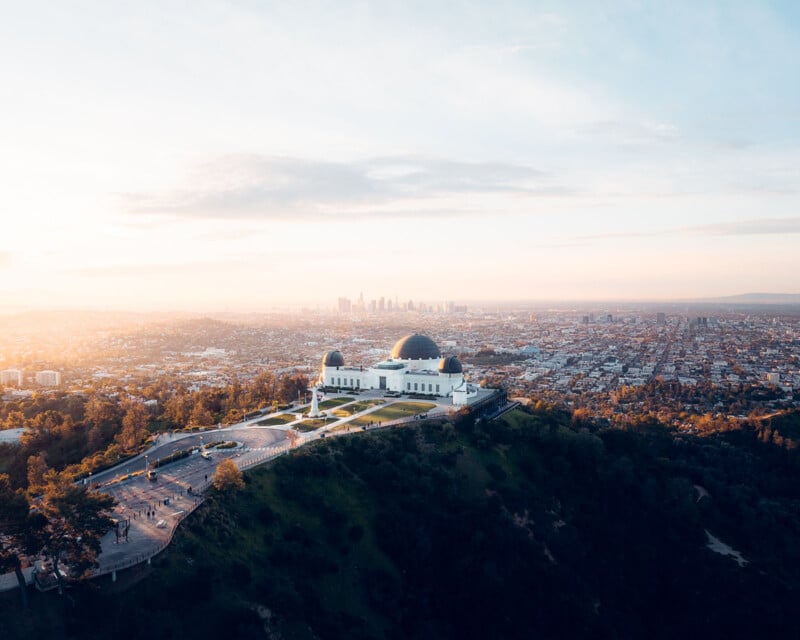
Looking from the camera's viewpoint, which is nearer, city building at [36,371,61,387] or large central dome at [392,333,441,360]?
large central dome at [392,333,441,360]

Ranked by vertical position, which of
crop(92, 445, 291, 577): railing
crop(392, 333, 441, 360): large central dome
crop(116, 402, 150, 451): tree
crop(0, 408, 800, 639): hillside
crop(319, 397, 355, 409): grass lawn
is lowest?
crop(0, 408, 800, 639): hillside

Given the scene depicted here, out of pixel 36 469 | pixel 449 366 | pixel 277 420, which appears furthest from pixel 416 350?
pixel 36 469

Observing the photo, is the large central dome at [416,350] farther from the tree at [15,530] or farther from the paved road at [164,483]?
the tree at [15,530]

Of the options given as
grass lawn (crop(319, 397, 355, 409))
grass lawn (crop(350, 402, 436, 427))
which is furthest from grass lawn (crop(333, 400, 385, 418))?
grass lawn (crop(350, 402, 436, 427))

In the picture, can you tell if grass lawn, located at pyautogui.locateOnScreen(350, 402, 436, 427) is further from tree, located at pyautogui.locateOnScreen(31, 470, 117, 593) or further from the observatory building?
tree, located at pyautogui.locateOnScreen(31, 470, 117, 593)

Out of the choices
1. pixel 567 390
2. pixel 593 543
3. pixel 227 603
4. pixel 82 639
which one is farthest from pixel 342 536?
pixel 567 390

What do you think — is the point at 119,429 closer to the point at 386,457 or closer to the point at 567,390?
the point at 386,457

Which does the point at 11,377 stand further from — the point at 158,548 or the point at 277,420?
the point at 158,548
